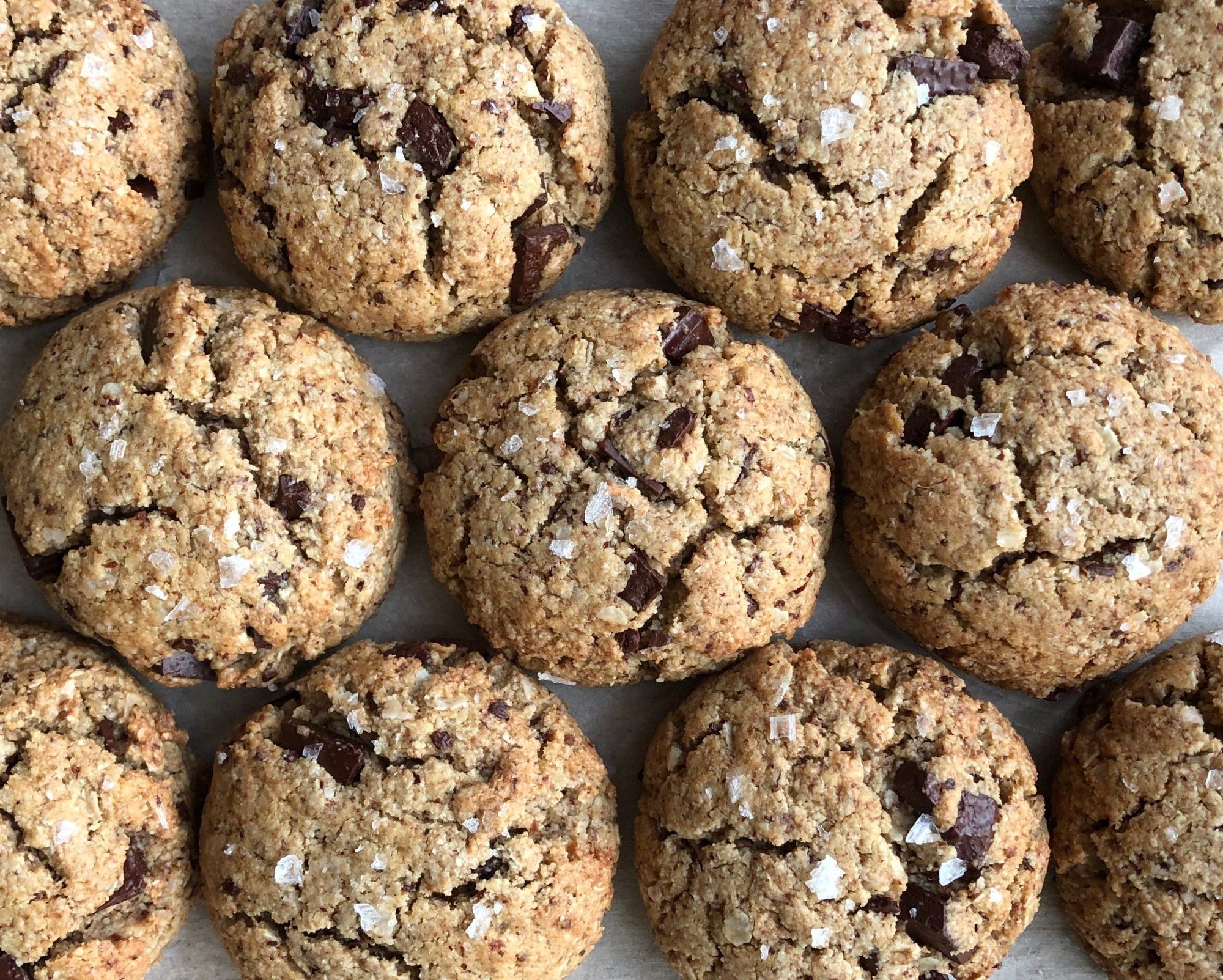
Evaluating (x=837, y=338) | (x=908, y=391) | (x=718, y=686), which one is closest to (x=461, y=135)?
(x=837, y=338)

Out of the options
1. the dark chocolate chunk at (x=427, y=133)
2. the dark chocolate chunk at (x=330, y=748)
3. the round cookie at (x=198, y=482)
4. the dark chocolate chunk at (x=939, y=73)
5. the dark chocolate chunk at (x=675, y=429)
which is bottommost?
the dark chocolate chunk at (x=330, y=748)

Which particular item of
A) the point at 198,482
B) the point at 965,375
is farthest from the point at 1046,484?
the point at 198,482

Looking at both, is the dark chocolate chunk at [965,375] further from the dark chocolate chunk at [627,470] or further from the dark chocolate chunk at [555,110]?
the dark chocolate chunk at [555,110]

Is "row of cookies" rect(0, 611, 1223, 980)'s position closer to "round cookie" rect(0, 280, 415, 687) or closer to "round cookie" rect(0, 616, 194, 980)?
"round cookie" rect(0, 616, 194, 980)

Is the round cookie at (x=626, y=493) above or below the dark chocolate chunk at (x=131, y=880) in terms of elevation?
above

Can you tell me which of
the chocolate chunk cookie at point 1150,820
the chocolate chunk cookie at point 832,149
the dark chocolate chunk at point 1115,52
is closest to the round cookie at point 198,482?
the chocolate chunk cookie at point 832,149

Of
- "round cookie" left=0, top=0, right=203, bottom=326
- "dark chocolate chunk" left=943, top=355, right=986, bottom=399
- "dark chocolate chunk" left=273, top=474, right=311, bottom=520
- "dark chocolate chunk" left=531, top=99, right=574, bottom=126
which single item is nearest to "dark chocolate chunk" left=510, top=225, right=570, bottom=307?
"dark chocolate chunk" left=531, top=99, right=574, bottom=126

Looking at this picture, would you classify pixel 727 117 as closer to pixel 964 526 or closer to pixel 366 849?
pixel 964 526
